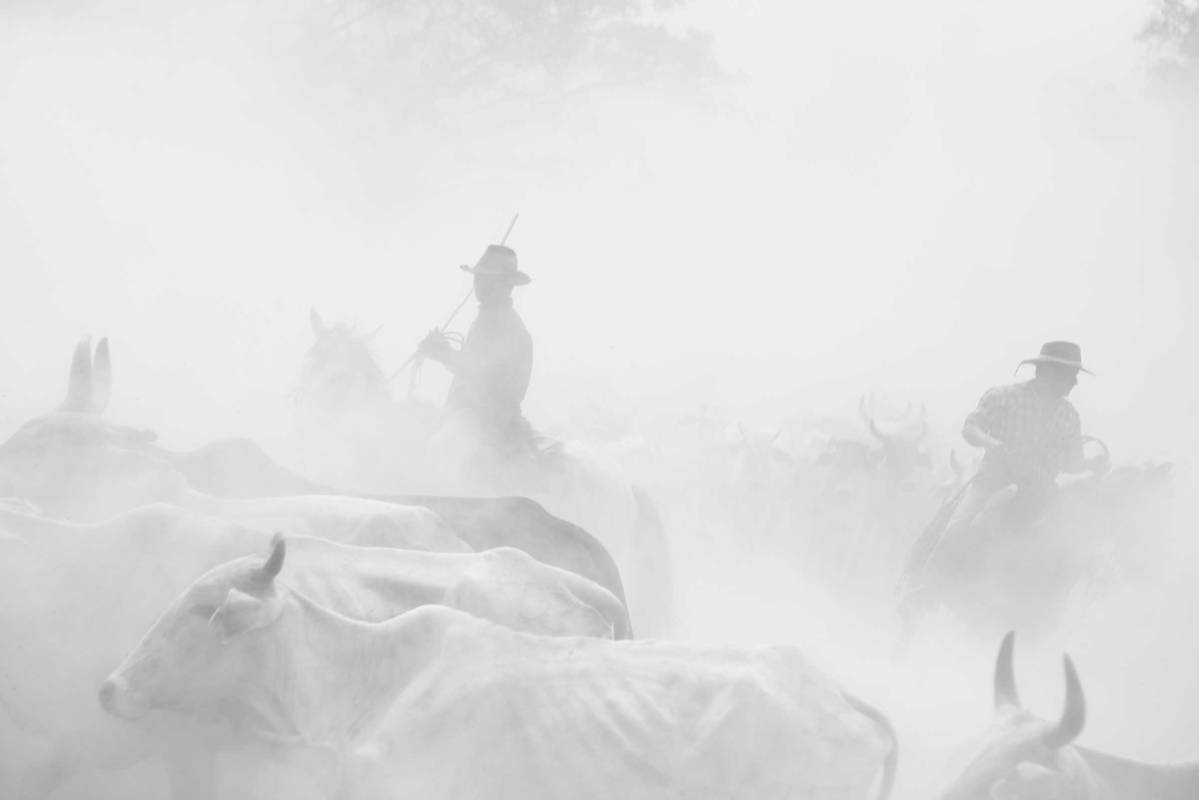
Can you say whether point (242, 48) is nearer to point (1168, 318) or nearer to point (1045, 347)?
point (1045, 347)

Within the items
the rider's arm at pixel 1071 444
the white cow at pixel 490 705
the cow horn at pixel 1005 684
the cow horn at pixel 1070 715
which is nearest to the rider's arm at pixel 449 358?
the rider's arm at pixel 1071 444

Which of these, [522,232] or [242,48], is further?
[522,232]

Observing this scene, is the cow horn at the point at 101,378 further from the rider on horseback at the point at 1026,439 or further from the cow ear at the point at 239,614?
the rider on horseback at the point at 1026,439

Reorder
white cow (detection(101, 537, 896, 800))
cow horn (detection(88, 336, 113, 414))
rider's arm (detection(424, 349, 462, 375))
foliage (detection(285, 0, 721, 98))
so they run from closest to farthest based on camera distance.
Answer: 1. white cow (detection(101, 537, 896, 800))
2. cow horn (detection(88, 336, 113, 414))
3. rider's arm (detection(424, 349, 462, 375))
4. foliage (detection(285, 0, 721, 98))

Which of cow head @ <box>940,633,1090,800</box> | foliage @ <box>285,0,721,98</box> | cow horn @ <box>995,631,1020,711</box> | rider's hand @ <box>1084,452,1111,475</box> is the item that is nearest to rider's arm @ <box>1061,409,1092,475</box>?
rider's hand @ <box>1084,452,1111,475</box>

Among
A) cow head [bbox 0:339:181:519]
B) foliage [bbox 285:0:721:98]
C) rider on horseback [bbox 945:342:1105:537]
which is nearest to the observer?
cow head [bbox 0:339:181:519]

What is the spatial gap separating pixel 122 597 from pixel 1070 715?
2.83 metres

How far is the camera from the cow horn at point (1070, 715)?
8.54 feet

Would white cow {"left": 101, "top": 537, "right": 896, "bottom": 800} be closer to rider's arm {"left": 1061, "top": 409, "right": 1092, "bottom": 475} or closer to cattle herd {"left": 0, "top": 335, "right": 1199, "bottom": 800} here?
cattle herd {"left": 0, "top": 335, "right": 1199, "bottom": 800}

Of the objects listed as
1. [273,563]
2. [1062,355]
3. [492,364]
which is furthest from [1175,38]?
[273,563]

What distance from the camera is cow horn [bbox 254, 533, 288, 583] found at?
294 centimetres

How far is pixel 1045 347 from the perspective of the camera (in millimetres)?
6598

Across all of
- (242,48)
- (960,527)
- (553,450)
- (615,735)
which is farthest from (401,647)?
(242,48)

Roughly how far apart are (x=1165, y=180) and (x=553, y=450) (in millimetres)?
23394
